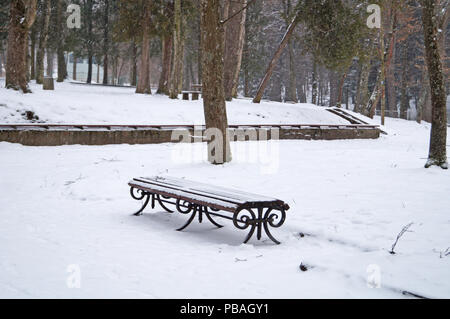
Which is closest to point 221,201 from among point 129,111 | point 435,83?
point 435,83

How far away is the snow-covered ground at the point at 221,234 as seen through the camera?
4656mm

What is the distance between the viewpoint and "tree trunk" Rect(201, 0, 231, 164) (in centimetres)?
1154

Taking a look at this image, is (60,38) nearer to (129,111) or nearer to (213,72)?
(129,111)

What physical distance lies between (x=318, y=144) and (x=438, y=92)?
27.4ft

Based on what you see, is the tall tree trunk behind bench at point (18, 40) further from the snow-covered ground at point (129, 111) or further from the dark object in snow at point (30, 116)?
the dark object in snow at point (30, 116)

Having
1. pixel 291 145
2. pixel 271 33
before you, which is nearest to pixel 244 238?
pixel 291 145

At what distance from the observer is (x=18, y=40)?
1705cm

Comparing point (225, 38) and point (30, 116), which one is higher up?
point (225, 38)

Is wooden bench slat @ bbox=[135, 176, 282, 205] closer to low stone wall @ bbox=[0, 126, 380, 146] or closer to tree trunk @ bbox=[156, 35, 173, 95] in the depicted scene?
low stone wall @ bbox=[0, 126, 380, 146]

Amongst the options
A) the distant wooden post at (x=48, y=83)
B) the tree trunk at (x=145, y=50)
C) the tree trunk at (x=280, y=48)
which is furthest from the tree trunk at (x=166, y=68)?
the distant wooden post at (x=48, y=83)

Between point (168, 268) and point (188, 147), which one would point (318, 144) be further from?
point (168, 268)

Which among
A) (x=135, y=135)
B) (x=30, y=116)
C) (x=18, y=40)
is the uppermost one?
(x=18, y=40)

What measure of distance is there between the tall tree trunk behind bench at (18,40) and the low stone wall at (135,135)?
4.62 metres

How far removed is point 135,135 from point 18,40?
586cm
